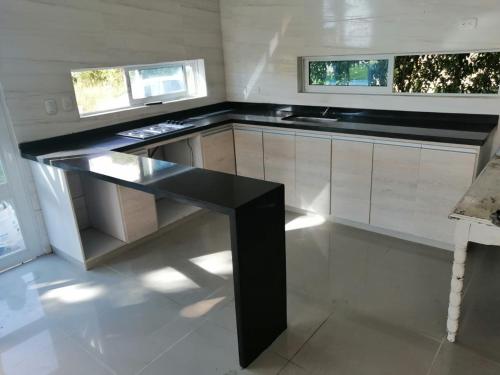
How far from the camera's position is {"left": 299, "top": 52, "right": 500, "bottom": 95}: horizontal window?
2.93m

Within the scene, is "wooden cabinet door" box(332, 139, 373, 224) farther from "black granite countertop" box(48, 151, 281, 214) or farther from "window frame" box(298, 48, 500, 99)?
"black granite countertop" box(48, 151, 281, 214)

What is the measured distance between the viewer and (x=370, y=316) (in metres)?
2.26

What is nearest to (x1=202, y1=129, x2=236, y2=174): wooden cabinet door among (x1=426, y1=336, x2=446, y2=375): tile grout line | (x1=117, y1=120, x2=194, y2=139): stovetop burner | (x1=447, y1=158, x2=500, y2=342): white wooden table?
(x1=117, y1=120, x2=194, y2=139): stovetop burner

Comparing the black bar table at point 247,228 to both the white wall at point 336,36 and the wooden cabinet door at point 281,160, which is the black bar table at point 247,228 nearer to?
the wooden cabinet door at point 281,160

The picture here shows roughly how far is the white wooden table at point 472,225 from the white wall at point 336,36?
4.18ft

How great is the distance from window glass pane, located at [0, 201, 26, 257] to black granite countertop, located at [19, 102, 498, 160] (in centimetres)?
44

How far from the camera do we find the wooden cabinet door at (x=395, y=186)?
2.86m

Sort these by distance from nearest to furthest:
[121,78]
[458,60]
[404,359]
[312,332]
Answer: [404,359], [312,332], [458,60], [121,78]

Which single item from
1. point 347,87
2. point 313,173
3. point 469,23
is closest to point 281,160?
point 313,173

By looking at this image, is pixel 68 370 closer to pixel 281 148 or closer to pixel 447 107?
pixel 281 148

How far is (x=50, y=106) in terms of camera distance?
2955 mm

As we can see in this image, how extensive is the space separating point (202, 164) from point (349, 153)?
4.37 ft

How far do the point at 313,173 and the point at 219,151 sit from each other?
941 mm

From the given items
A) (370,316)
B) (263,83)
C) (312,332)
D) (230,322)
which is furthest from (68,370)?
(263,83)
